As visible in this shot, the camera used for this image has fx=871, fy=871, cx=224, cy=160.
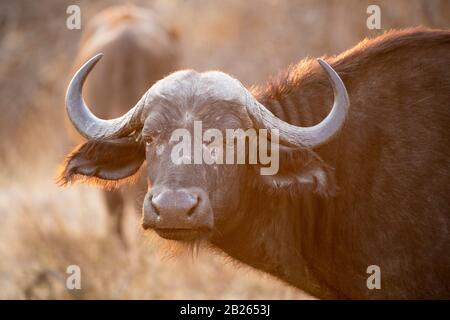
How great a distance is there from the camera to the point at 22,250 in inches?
374

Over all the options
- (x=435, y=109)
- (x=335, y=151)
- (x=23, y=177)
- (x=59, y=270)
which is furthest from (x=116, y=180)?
(x=23, y=177)

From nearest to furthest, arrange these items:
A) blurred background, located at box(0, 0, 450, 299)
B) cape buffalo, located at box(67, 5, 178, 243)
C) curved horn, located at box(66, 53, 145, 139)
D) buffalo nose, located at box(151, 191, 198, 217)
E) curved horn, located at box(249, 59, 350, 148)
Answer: buffalo nose, located at box(151, 191, 198, 217), curved horn, located at box(249, 59, 350, 148), curved horn, located at box(66, 53, 145, 139), blurred background, located at box(0, 0, 450, 299), cape buffalo, located at box(67, 5, 178, 243)

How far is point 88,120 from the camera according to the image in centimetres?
601

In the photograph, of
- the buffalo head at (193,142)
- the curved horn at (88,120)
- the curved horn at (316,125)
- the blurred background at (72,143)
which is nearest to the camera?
the buffalo head at (193,142)

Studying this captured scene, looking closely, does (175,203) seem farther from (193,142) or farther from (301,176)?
(301,176)

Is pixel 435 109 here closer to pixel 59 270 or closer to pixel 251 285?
pixel 251 285

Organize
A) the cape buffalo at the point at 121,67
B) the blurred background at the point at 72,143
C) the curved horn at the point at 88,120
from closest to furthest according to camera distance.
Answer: the curved horn at the point at 88,120
the blurred background at the point at 72,143
the cape buffalo at the point at 121,67

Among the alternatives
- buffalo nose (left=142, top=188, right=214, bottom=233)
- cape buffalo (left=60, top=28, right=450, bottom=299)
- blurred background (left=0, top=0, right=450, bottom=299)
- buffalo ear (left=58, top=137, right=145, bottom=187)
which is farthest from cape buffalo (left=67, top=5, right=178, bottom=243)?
buffalo nose (left=142, top=188, right=214, bottom=233)

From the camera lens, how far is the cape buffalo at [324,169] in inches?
219

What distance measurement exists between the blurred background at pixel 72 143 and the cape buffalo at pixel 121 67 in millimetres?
1224

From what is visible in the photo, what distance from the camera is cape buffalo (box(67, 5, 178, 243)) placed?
11016 millimetres

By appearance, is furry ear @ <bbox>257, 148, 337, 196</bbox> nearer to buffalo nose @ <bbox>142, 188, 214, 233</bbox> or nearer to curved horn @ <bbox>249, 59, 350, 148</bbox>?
curved horn @ <bbox>249, 59, 350, 148</bbox>

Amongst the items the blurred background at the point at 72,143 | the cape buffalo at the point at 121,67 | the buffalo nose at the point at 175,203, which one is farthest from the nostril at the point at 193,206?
the cape buffalo at the point at 121,67

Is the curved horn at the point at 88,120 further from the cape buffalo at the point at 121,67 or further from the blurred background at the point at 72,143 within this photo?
the cape buffalo at the point at 121,67
